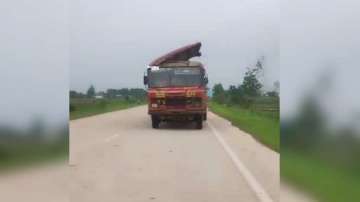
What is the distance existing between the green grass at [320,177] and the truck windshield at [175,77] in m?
12.1

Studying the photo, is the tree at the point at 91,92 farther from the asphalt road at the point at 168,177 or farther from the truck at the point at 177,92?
the truck at the point at 177,92

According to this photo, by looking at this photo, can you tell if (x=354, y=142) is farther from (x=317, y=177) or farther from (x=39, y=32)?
(x=39, y=32)

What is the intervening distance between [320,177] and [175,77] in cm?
1244

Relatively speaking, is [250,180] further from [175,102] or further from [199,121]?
[199,121]

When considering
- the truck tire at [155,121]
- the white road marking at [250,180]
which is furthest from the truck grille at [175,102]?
the white road marking at [250,180]

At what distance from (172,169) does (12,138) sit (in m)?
4.32

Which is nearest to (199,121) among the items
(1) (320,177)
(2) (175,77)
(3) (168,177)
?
(2) (175,77)

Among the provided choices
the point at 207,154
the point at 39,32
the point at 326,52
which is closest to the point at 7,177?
the point at 39,32

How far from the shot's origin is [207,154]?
8.34 meters

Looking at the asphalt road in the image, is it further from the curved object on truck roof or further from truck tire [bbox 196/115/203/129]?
truck tire [bbox 196/115/203/129]

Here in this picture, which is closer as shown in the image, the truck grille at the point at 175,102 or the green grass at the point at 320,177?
the green grass at the point at 320,177

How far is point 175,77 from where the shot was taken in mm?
14172

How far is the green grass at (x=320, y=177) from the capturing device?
1.73 m

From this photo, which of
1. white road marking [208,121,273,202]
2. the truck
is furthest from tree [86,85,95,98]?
the truck
